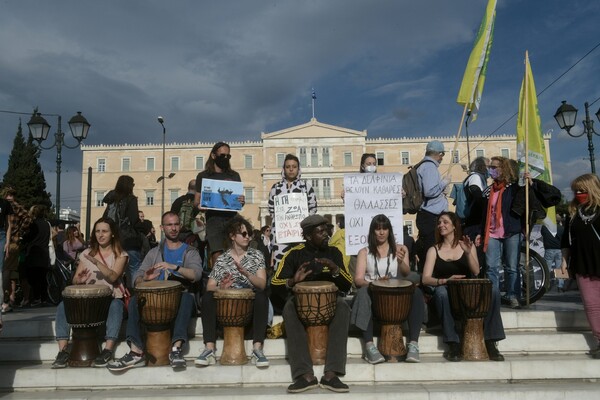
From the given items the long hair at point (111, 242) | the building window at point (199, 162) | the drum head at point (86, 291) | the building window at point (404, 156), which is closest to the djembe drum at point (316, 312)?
the drum head at point (86, 291)

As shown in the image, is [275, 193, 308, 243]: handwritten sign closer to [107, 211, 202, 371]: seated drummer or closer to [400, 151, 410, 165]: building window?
[107, 211, 202, 371]: seated drummer

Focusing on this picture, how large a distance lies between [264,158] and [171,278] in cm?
5536

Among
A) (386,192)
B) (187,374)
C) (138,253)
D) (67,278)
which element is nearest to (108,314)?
(187,374)

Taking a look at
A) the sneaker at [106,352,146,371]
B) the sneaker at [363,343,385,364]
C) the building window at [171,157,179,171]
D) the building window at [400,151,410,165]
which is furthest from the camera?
the building window at [171,157,179,171]

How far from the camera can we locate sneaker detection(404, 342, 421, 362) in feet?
14.4

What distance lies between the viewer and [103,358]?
446cm

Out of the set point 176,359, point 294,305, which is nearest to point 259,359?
point 294,305

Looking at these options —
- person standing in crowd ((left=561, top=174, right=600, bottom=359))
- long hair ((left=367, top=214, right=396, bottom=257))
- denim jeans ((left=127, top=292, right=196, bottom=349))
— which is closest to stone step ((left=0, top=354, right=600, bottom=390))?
denim jeans ((left=127, top=292, right=196, bottom=349))

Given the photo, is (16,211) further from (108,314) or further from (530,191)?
(530,191)

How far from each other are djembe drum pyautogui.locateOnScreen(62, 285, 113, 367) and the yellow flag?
206 inches

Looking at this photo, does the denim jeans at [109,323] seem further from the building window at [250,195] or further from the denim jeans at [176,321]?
the building window at [250,195]

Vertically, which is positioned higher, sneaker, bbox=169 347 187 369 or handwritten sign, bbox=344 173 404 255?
handwritten sign, bbox=344 173 404 255

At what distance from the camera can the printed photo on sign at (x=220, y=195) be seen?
5848mm

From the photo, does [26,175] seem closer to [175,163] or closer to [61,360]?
[175,163]
